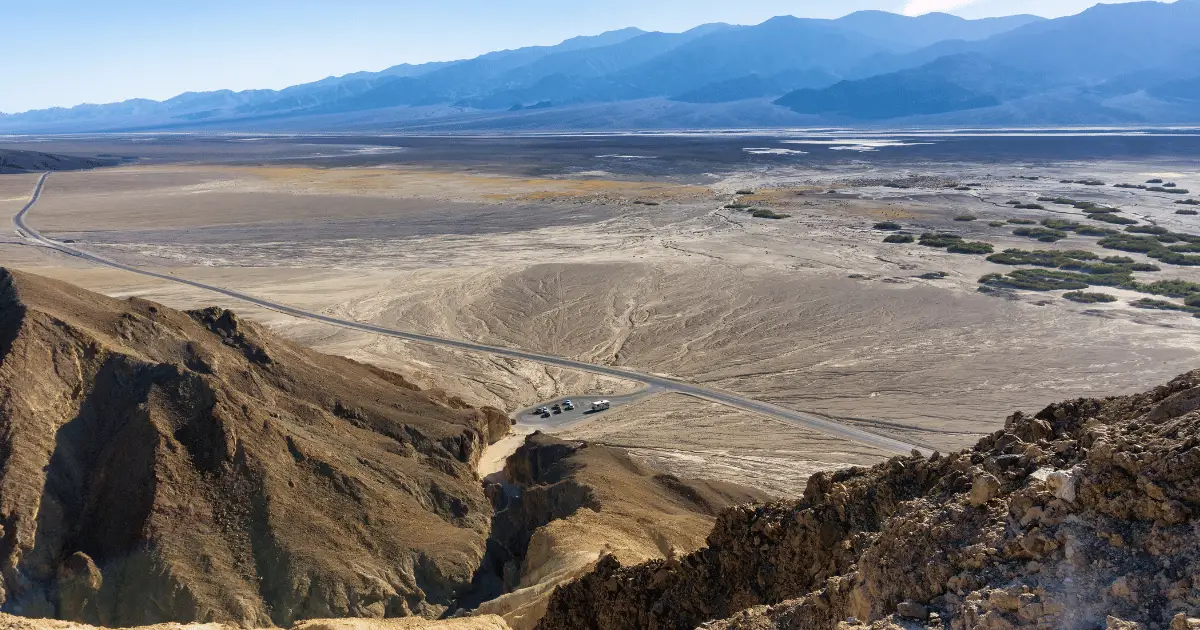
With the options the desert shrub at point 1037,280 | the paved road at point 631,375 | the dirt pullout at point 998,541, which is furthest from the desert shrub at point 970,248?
the dirt pullout at point 998,541

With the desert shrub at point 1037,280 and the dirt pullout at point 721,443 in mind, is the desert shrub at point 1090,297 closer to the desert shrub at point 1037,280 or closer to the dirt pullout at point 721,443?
the desert shrub at point 1037,280

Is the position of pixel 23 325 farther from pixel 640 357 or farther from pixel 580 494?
pixel 640 357

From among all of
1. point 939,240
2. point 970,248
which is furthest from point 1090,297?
point 939,240

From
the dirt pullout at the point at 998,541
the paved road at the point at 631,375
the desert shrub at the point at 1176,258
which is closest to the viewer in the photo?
the dirt pullout at the point at 998,541

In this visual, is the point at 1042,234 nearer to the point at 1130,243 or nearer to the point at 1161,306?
the point at 1130,243

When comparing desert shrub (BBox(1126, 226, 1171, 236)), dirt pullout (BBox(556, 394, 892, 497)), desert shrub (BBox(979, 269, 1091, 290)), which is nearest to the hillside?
dirt pullout (BBox(556, 394, 892, 497))

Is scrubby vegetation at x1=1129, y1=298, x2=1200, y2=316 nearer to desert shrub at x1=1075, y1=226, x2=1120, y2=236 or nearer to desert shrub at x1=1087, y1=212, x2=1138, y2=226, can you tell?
desert shrub at x1=1075, y1=226, x2=1120, y2=236
